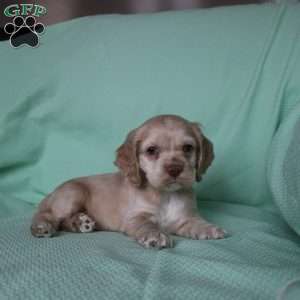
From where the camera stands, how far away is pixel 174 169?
1734mm

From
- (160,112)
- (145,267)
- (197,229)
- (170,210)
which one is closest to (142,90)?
(160,112)

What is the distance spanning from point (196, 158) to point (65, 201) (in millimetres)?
525

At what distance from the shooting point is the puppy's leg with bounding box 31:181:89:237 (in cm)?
186

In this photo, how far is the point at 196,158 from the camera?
6.16ft

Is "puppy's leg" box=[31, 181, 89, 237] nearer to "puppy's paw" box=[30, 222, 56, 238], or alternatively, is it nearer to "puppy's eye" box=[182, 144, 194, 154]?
"puppy's paw" box=[30, 222, 56, 238]

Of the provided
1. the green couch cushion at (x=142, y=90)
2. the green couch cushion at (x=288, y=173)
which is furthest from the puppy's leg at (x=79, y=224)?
the green couch cushion at (x=288, y=173)

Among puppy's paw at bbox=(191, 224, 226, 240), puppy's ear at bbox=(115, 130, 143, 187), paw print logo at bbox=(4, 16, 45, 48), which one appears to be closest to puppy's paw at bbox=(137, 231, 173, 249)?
puppy's paw at bbox=(191, 224, 226, 240)

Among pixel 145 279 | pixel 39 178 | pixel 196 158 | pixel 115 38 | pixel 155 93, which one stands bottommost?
pixel 39 178

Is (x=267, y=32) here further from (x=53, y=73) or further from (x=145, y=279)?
(x=145, y=279)

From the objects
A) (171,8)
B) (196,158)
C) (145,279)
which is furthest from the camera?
(171,8)

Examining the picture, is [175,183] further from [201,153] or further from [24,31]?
[24,31]

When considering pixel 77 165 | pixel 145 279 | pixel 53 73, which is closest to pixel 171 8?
pixel 53 73

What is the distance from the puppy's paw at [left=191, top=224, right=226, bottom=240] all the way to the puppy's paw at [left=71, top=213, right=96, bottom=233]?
390 mm

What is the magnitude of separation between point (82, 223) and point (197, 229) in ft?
1.42
